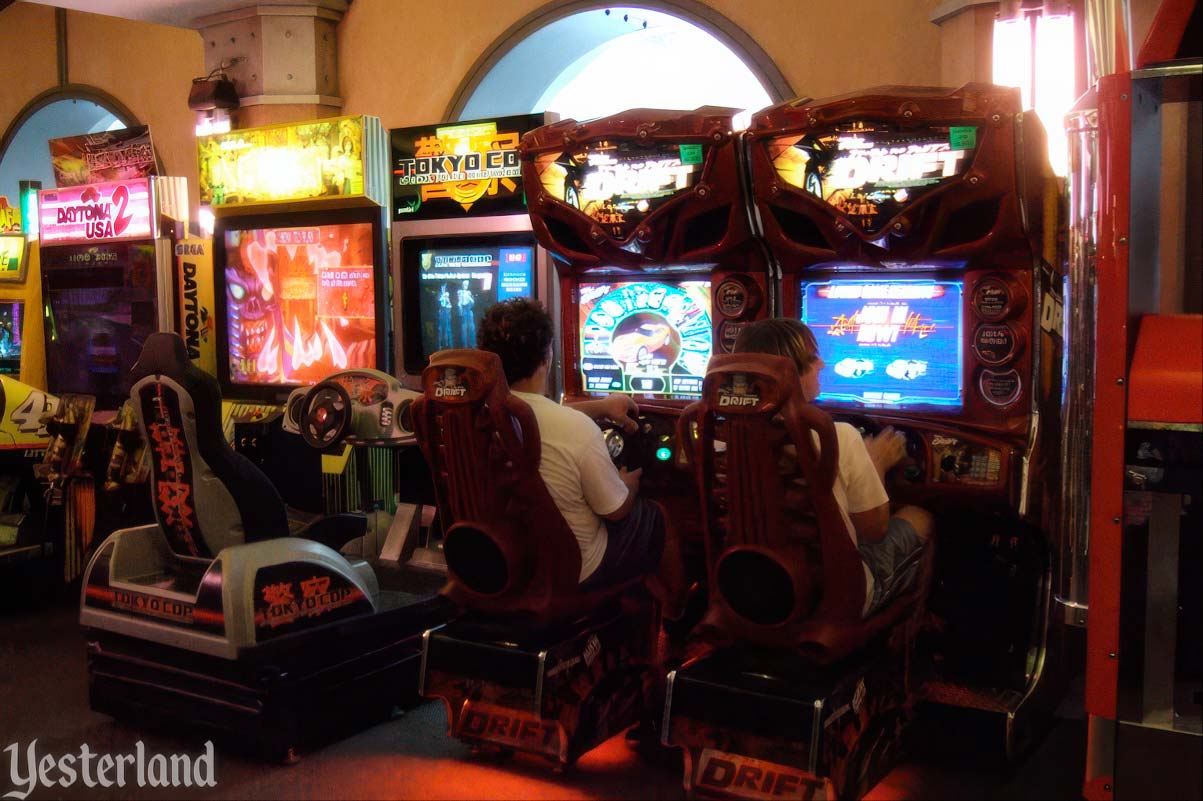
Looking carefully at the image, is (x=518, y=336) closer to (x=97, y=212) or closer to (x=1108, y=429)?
(x=1108, y=429)

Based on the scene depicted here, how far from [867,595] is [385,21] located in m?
4.51

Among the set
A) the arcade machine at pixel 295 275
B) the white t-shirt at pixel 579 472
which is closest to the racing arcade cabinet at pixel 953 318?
the white t-shirt at pixel 579 472

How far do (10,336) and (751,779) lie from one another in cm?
570

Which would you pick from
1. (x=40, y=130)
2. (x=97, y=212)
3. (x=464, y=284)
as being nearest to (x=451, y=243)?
(x=464, y=284)

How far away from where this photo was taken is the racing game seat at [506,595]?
295cm

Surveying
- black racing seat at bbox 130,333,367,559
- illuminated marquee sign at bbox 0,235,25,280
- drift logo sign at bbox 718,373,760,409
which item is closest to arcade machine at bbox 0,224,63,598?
illuminated marquee sign at bbox 0,235,25,280

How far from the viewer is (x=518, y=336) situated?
3.22 m

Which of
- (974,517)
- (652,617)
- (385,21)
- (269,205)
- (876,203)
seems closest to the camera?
(876,203)

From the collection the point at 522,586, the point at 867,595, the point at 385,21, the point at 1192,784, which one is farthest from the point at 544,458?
the point at 385,21

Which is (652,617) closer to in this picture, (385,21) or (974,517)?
(974,517)

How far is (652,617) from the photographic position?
3.50 meters

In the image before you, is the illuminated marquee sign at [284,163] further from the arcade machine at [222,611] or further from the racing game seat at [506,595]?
the racing game seat at [506,595]

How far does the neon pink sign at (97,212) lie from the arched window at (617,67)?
168 cm

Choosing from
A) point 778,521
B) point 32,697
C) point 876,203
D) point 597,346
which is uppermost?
point 876,203
